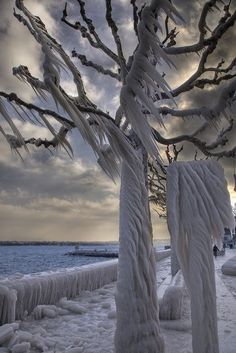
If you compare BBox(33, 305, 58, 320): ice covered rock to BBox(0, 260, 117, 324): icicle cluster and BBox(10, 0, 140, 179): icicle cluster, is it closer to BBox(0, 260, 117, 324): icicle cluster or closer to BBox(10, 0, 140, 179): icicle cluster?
BBox(0, 260, 117, 324): icicle cluster

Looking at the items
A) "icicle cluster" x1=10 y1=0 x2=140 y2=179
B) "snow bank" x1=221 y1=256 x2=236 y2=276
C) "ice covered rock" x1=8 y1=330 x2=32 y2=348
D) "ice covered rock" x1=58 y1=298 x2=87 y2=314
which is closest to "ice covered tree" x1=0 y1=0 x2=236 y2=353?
"icicle cluster" x1=10 y1=0 x2=140 y2=179

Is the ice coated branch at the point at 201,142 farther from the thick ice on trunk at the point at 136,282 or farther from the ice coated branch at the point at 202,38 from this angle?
the ice coated branch at the point at 202,38

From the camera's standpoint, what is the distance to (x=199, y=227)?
3.99 metres

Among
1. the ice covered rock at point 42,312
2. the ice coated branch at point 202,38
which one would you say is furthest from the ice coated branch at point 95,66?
the ice covered rock at point 42,312

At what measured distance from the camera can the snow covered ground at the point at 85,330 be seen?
18.8 feet

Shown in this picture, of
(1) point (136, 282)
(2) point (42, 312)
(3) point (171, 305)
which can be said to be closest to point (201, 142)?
(1) point (136, 282)

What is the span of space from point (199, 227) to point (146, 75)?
74.3 inches

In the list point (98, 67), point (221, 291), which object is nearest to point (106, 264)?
point (221, 291)

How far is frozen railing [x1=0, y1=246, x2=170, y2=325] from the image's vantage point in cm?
738

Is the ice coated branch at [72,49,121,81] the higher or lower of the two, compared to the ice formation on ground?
higher

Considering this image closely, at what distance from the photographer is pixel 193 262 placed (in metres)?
3.95

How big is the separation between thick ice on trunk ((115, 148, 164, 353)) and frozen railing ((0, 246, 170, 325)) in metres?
3.62

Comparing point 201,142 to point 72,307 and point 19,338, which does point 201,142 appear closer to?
point 19,338

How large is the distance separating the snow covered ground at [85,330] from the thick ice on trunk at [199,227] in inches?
51.8
